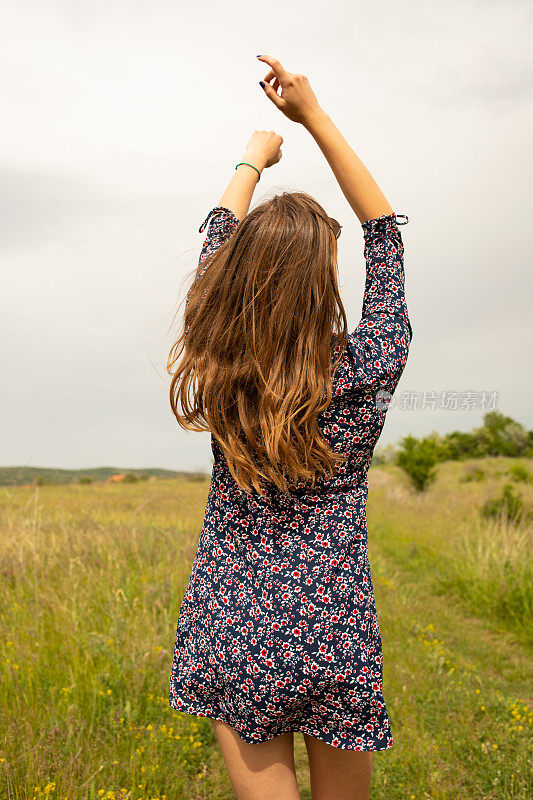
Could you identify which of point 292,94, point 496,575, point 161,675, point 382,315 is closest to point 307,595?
point 382,315

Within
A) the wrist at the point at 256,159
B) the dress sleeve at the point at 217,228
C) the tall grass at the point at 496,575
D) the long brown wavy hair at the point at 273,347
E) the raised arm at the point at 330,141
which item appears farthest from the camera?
the tall grass at the point at 496,575

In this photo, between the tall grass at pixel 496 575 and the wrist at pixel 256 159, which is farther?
the tall grass at pixel 496 575

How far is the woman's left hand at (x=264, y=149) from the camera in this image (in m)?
2.01

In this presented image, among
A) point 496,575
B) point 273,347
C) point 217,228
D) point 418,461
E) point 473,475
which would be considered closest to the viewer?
point 273,347

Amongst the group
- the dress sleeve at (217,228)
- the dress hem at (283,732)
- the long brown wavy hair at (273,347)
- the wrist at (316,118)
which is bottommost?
the dress hem at (283,732)

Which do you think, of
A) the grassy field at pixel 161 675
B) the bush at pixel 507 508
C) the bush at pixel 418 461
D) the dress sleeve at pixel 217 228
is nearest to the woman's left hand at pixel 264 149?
the dress sleeve at pixel 217 228

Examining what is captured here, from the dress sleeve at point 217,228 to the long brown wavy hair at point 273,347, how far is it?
0.90ft

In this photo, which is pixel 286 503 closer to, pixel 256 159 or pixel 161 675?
pixel 256 159

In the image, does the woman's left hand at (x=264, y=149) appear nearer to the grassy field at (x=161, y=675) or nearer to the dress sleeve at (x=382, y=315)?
the dress sleeve at (x=382, y=315)

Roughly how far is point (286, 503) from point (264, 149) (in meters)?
1.16

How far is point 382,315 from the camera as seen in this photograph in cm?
→ 160

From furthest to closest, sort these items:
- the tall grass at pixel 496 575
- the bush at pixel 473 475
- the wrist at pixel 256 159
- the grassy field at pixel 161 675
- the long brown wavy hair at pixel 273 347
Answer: the bush at pixel 473 475
the tall grass at pixel 496 575
the grassy field at pixel 161 675
the wrist at pixel 256 159
the long brown wavy hair at pixel 273 347

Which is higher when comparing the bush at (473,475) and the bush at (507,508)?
the bush at (473,475)

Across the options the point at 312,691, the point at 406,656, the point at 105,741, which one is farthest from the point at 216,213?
the point at 406,656
